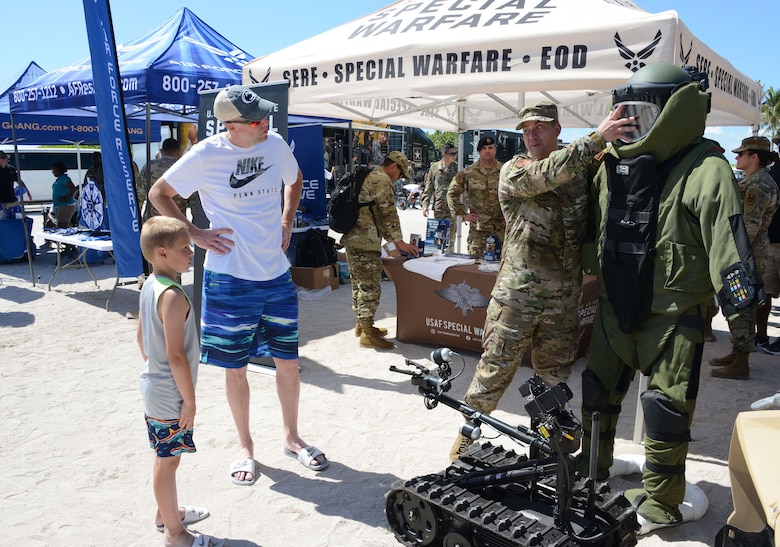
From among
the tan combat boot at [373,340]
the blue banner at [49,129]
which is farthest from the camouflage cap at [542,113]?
the blue banner at [49,129]

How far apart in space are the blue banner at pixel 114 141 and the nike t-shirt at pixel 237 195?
3.59 metres

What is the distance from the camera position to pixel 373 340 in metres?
5.74

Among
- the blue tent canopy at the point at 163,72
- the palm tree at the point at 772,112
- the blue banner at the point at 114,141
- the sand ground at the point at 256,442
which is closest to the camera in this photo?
the sand ground at the point at 256,442

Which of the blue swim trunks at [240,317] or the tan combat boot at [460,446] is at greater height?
the blue swim trunks at [240,317]

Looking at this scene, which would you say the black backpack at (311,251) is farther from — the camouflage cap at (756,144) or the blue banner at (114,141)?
the camouflage cap at (756,144)

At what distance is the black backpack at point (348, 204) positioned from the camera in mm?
5523

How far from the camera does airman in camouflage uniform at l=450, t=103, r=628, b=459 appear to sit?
9.86 feet

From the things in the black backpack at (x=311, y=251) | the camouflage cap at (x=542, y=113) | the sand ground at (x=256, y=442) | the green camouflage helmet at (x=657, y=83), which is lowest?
the sand ground at (x=256, y=442)

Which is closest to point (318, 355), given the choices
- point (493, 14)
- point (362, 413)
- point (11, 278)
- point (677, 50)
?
point (362, 413)

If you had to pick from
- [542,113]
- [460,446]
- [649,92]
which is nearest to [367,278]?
[460,446]

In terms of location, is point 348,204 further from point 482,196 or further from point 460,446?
point 460,446

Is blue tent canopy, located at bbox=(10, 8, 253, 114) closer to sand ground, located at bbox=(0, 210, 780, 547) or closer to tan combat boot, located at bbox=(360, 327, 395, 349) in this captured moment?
sand ground, located at bbox=(0, 210, 780, 547)

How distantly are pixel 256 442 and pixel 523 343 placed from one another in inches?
70.4

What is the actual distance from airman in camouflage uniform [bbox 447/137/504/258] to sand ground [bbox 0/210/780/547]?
1.87m
